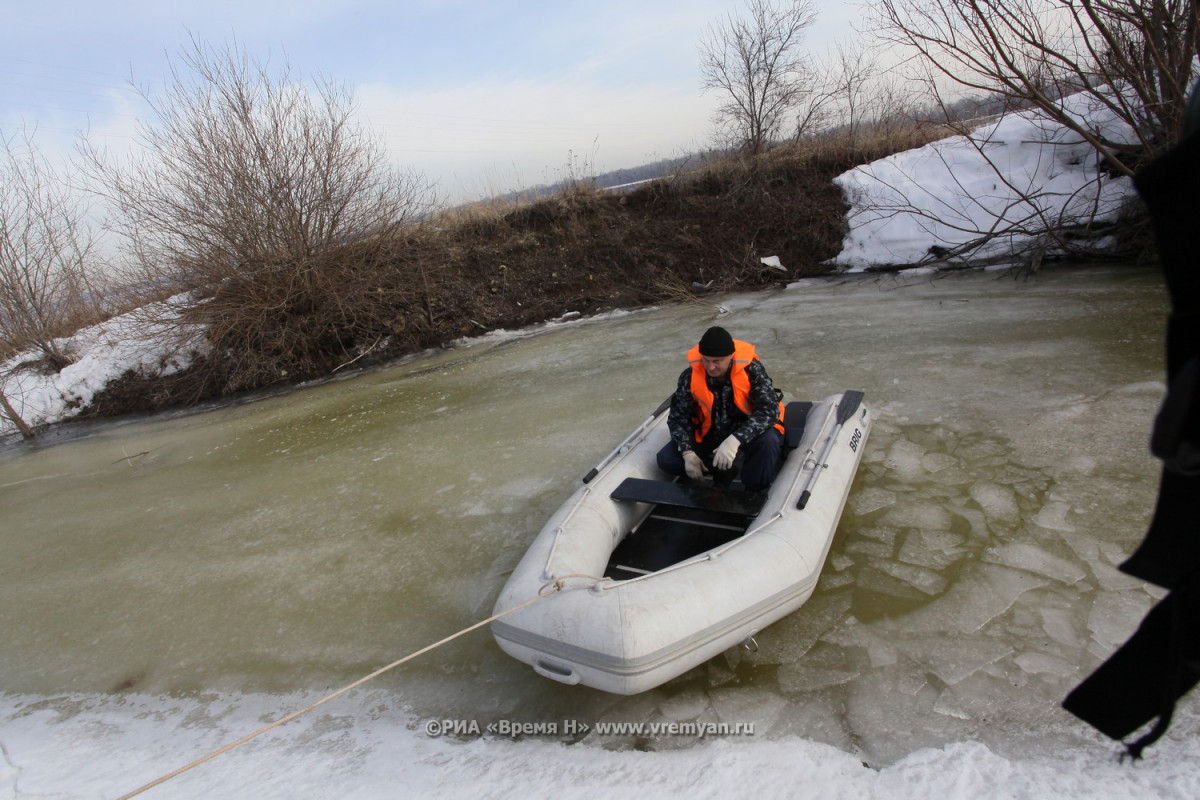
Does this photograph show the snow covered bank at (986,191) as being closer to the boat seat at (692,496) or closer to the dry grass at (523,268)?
the dry grass at (523,268)

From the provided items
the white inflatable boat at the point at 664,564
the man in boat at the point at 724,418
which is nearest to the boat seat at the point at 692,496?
the white inflatable boat at the point at 664,564

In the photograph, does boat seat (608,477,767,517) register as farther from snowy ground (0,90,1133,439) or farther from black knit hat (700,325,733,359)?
snowy ground (0,90,1133,439)

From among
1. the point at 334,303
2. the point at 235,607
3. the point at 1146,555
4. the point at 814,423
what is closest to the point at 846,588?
the point at 814,423

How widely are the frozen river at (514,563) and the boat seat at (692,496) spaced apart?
470mm

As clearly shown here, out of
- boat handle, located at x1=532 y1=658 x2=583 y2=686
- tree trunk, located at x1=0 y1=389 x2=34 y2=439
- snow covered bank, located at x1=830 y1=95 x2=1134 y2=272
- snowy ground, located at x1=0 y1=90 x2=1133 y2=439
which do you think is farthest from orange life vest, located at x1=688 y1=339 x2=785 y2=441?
tree trunk, located at x1=0 y1=389 x2=34 y2=439

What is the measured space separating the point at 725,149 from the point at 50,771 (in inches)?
543

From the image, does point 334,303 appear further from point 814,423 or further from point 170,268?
point 814,423

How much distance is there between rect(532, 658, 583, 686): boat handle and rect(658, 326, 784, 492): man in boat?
132cm

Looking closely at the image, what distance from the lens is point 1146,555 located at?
3.13 feet

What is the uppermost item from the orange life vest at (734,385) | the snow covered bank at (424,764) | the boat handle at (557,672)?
the orange life vest at (734,385)

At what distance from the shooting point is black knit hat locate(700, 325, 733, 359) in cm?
313

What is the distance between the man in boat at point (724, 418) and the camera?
317 cm

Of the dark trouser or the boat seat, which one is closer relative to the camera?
the boat seat

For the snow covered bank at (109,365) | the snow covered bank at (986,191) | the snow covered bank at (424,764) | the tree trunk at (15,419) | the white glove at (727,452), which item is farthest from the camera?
the snow covered bank at (109,365)
